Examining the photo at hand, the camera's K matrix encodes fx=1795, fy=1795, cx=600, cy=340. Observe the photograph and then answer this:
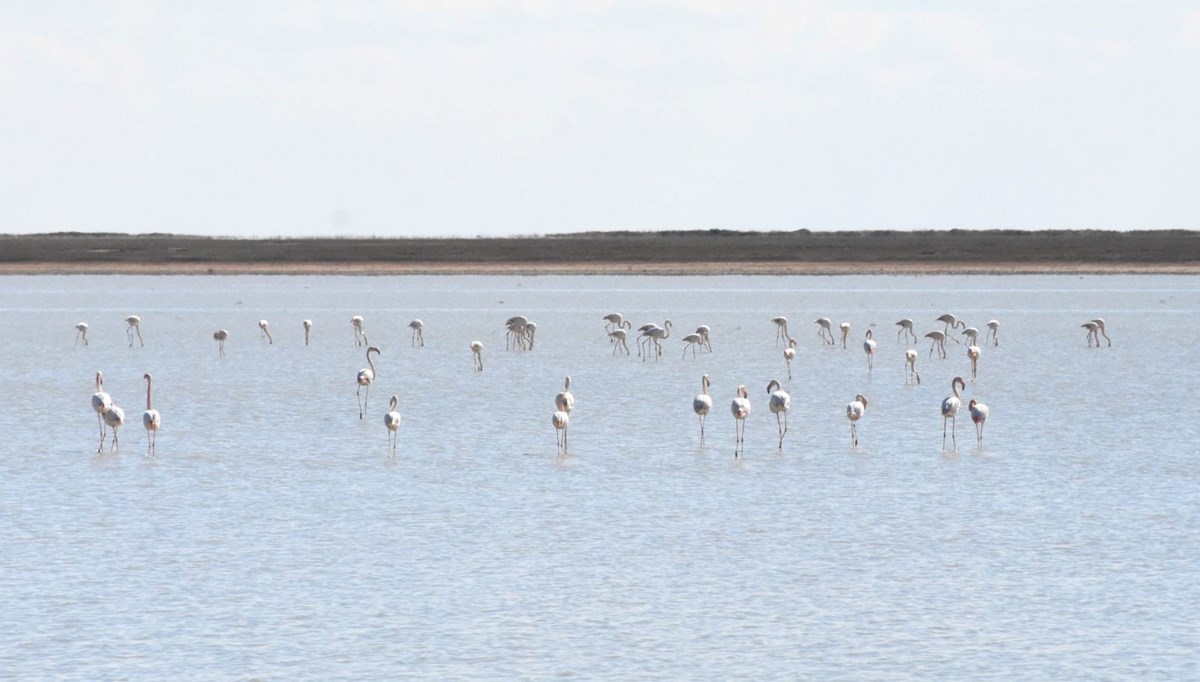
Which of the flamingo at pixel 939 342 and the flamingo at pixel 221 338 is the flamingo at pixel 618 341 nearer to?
the flamingo at pixel 939 342

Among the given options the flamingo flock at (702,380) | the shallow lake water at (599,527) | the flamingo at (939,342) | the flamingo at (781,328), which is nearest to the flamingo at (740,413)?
the flamingo flock at (702,380)

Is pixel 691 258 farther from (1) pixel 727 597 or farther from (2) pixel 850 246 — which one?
(1) pixel 727 597

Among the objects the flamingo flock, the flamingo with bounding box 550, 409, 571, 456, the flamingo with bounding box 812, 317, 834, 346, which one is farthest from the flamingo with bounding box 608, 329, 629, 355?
the flamingo with bounding box 550, 409, 571, 456

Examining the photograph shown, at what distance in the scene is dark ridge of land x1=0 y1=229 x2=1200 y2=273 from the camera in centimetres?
8481

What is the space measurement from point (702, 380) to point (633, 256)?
203ft

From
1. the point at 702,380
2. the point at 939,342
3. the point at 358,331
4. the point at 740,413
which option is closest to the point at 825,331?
the point at 939,342

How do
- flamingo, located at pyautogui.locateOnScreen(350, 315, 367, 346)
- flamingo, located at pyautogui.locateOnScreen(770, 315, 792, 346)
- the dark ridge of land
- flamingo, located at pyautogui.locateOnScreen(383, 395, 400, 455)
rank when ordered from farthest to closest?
the dark ridge of land < flamingo, located at pyautogui.locateOnScreen(350, 315, 367, 346) < flamingo, located at pyautogui.locateOnScreen(770, 315, 792, 346) < flamingo, located at pyautogui.locateOnScreen(383, 395, 400, 455)

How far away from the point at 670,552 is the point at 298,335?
3021 centimetres

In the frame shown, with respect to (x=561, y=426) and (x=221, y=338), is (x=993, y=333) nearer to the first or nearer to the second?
(x=221, y=338)

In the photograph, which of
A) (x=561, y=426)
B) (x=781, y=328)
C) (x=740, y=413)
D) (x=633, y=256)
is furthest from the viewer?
(x=633, y=256)

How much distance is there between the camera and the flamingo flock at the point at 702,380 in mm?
20969

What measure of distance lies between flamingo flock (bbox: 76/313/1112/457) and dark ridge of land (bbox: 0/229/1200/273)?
39985mm

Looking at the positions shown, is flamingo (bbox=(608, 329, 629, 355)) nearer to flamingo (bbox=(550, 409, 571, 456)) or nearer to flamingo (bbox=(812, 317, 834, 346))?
flamingo (bbox=(812, 317, 834, 346))

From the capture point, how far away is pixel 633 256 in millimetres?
90875
